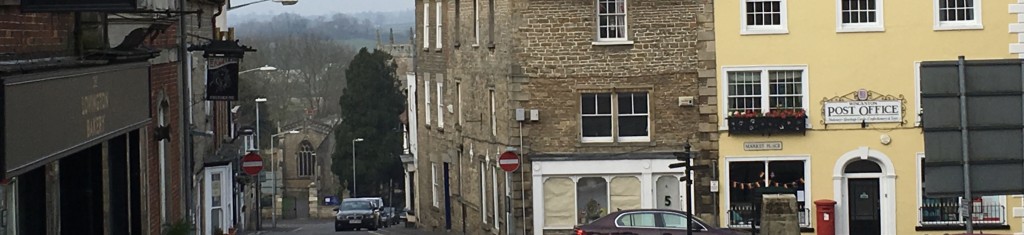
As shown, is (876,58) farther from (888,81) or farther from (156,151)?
(156,151)

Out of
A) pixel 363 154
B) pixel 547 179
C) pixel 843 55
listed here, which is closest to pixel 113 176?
pixel 547 179

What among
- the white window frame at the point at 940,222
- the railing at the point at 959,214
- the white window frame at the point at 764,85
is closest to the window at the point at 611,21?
the white window frame at the point at 764,85

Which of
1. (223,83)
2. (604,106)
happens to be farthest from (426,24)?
(223,83)

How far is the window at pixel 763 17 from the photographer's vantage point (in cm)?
3772

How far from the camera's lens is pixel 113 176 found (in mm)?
19562

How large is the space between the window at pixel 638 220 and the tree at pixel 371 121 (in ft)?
191

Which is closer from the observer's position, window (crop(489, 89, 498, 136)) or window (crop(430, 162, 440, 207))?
window (crop(489, 89, 498, 136))

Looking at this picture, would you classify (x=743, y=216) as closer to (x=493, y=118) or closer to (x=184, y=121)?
(x=493, y=118)

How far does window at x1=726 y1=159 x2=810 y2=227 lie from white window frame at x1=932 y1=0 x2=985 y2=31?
13.7ft

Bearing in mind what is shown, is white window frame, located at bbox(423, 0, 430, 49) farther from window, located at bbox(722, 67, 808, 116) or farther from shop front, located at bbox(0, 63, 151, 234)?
shop front, located at bbox(0, 63, 151, 234)

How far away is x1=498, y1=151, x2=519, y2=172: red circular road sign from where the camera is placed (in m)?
36.3

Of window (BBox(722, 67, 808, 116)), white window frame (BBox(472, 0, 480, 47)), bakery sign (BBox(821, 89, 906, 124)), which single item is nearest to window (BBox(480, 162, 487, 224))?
white window frame (BBox(472, 0, 480, 47))

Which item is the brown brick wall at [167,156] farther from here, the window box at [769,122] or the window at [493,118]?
the window box at [769,122]

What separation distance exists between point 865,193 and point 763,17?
443 centimetres
